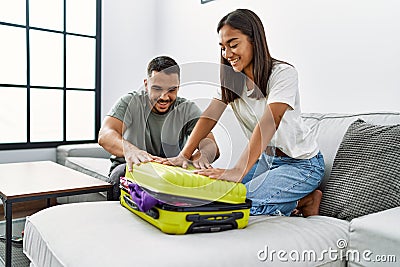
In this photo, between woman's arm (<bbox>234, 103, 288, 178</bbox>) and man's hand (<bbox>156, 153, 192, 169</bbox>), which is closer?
woman's arm (<bbox>234, 103, 288, 178</bbox>)

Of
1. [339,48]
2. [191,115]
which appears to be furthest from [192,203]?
[339,48]

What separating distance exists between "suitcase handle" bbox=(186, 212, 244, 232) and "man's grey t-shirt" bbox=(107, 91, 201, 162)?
726mm

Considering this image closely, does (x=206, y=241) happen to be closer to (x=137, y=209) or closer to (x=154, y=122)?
(x=137, y=209)

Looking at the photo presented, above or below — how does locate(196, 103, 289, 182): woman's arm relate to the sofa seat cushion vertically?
above

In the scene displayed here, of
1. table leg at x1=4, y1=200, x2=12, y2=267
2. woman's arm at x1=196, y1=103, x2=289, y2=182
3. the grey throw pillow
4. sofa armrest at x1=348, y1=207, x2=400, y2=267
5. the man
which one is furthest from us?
the man

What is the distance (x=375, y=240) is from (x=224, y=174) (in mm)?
507

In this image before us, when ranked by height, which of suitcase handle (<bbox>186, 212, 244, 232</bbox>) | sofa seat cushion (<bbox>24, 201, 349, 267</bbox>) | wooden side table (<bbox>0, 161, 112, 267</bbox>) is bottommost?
wooden side table (<bbox>0, 161, 112, 267</bbox>)

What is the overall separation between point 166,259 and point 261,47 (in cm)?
87

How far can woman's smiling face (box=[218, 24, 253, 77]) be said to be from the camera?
1418 mm

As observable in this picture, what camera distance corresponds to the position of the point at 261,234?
1.19m

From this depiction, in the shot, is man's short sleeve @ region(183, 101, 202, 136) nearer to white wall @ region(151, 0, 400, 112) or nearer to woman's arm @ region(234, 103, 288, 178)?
woman's arm @ region(234, 103, 288, 178)

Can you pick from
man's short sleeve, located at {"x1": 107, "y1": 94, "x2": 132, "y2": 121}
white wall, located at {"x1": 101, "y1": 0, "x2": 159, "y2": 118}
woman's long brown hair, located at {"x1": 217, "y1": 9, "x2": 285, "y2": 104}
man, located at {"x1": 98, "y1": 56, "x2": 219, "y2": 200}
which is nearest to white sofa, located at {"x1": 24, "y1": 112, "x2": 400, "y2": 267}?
woman's long brown hair, located at {"x1": 217, "y1": 9, "x2": 285, "y2": 104}

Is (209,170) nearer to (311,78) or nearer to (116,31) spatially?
(311,78)

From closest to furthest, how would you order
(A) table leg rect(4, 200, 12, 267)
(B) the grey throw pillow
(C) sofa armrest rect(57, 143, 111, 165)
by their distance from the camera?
(B) the grey throw pillow
(A) table leg rect(4, 200, 12, 267)
(C) sofa armrest rect(57, 143, 111, 165)
